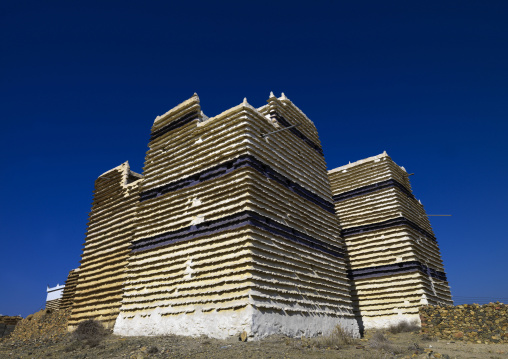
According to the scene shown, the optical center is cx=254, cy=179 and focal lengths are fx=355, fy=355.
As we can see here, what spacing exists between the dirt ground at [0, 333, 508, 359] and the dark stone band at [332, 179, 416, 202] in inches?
326

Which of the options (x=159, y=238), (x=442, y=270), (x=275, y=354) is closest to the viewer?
(x=275, y=354)

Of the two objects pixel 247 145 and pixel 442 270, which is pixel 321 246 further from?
pixel 442 270

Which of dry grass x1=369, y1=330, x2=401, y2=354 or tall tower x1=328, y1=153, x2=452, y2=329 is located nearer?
dry grass x1=369, y1=330, x2=401, y2=354

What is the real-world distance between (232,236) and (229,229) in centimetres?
26

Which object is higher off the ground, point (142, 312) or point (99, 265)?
point (99, 265)

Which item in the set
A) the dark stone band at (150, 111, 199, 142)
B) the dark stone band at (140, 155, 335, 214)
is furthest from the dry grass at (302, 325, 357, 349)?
the dark stone band at (150, 111, 199, 142)

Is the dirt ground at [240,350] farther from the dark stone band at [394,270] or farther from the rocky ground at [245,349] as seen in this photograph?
the dark stone band at [394,270]

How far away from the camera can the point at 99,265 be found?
50.7 feet

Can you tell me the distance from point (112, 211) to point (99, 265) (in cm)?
247

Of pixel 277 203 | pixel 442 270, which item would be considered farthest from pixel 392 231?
pixel 277 203

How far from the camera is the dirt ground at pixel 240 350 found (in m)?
7.93

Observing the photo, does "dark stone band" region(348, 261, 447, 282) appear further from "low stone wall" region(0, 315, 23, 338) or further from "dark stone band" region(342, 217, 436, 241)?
"low stone wall" region(0, 315, 23, 338)

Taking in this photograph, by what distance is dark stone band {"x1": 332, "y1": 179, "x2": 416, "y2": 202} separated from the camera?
1791cm

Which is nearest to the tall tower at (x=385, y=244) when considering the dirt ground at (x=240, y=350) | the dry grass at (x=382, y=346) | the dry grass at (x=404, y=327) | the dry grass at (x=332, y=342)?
the dry grass at (x=404, y=327)
